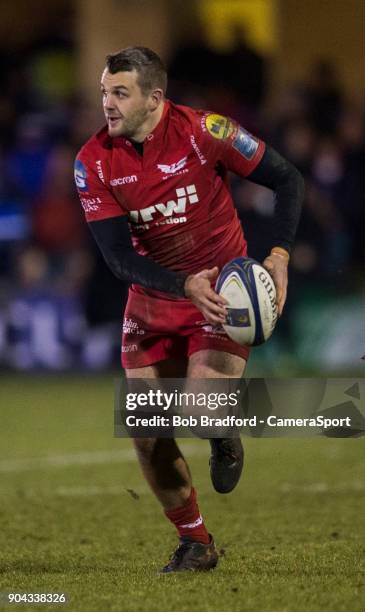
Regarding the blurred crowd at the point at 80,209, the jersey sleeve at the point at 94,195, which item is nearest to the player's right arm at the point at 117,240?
the jersey sleeve at the point at 94,195

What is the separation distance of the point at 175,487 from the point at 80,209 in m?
8.21

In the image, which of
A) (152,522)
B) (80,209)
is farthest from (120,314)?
(152,522)

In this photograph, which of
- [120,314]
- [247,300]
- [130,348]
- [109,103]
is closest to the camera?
[247,300]

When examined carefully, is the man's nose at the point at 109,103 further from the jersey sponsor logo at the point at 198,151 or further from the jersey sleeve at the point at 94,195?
the jersey sponsor logo at the point at 198,151

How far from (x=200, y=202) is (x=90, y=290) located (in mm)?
7764

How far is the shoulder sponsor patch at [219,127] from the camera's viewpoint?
6.43 m

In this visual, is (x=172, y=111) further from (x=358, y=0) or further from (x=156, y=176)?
(x=358, y=0)

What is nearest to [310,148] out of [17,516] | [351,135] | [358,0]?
[351,135]

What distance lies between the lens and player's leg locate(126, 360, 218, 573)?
6.47 meters

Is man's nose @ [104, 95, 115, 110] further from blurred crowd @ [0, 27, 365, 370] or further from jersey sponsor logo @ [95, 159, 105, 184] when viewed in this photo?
blurred crowd @ [0, 27, 365, 370]

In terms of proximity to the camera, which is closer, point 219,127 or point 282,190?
point 219,127

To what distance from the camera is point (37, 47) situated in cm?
1705

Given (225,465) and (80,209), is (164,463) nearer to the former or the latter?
(225,465)

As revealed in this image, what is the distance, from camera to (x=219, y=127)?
21.1 ft
